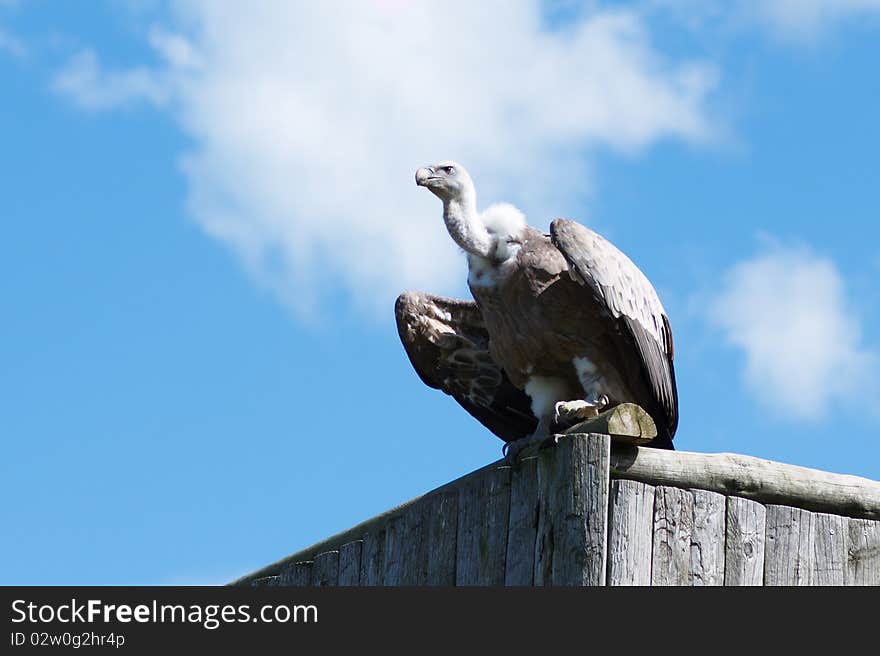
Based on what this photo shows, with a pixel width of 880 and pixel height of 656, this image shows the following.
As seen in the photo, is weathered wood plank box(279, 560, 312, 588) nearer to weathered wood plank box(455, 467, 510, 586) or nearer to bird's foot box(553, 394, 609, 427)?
weathered wood plank box(455, 467, 510, 586)

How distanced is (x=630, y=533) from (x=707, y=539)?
1.19ft

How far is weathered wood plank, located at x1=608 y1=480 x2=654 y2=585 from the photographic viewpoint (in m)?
6.17

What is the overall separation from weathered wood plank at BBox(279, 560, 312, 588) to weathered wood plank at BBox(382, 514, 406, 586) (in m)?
0.70

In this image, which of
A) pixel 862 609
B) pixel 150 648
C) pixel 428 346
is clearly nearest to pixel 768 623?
pixel 862 609

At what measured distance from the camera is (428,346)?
9.62 m

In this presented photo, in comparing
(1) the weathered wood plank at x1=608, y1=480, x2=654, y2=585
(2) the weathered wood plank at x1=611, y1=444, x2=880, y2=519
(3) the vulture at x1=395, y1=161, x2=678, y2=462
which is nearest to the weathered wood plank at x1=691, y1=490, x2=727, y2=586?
(2) the weathered wood plank at x1=611, y1=444, x2=880, y2=519

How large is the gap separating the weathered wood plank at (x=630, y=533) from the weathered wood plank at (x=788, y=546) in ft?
1.90

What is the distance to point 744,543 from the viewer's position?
646cm

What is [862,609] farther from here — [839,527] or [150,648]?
[150,648]

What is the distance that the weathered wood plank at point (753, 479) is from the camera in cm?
647

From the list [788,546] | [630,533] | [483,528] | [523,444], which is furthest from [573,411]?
[630,533]

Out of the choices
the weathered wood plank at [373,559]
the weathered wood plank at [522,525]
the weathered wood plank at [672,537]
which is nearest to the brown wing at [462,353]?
the weathered wood plank at [373,559]

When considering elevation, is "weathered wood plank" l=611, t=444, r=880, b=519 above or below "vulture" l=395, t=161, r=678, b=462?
below

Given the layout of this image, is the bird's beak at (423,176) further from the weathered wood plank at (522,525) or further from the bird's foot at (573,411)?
the weathered wood plank at (522,525)
